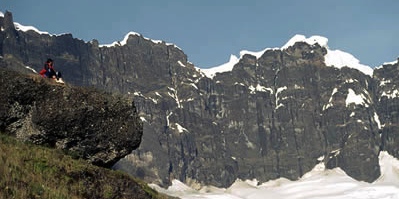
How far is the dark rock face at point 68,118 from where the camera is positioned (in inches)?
981

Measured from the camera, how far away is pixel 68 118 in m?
25.6

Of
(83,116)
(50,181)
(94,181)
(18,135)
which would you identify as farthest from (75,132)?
(50,181)

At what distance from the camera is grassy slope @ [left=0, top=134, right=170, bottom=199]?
721 inches

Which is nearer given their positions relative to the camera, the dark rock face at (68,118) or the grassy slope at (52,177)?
the grassy slope at (52,177)

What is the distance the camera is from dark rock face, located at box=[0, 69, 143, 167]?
2492 cm

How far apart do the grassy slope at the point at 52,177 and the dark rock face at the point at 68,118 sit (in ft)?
4.34

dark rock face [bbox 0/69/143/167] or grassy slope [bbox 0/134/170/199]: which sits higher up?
dark rock face [bbox 0/69/143/167]

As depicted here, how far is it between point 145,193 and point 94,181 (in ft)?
8.81

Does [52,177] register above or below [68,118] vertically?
below

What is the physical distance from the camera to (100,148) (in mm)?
26266

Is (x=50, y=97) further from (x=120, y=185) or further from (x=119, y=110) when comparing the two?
(x=120, y=185)

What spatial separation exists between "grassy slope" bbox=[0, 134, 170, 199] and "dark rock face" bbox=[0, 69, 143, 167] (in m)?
1.32

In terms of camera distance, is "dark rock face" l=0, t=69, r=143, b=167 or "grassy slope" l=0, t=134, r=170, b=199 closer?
"grassy slope" l=0, t=134, r=170, b=199

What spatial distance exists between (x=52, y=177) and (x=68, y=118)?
5.40 metres
